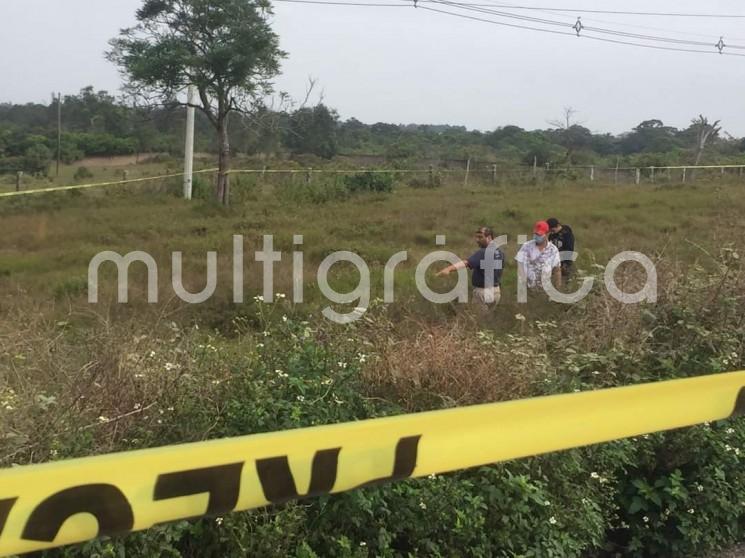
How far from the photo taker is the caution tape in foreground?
191 cm

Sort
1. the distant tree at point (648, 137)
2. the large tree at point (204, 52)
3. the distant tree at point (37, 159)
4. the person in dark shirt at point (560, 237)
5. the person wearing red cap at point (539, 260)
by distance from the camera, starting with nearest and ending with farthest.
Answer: the person wearing red cap at point (539, 260) → the person in dark shirt at point (560, 237) → the large tree at point (204, 52) → the distant tree at point (37, 159) → the distant tree at point (648, 137)

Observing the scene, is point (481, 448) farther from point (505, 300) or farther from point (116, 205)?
point (116, 205)

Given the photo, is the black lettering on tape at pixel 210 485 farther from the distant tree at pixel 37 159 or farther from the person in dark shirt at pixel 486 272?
the distant tree at pixel 37 159

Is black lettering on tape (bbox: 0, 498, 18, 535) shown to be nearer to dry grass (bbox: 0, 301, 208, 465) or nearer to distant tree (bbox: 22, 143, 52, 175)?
dry grass (bbox: 0, 301, 208, 465)

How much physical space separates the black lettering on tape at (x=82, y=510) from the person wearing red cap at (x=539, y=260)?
6.80m

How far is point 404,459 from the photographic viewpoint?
238 centimetres

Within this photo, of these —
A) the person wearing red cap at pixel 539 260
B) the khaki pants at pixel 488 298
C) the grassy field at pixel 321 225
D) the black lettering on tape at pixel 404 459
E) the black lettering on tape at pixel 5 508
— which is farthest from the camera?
the grassy field at pixel 321 225

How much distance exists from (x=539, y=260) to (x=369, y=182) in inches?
610

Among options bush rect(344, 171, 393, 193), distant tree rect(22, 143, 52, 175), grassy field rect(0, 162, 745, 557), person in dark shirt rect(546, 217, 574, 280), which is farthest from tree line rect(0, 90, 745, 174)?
grassy field rect(0, 162, 745, 557)

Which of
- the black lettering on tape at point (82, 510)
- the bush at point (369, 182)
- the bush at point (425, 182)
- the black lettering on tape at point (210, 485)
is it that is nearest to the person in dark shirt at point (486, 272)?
the black lettering on tape at point (210, 485)

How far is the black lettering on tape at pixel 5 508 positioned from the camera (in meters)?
1.85

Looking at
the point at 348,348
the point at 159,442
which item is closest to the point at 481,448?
the point at 159,442

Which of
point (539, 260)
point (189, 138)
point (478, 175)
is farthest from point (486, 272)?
point (478, 175)

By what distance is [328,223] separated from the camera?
49.9ft
